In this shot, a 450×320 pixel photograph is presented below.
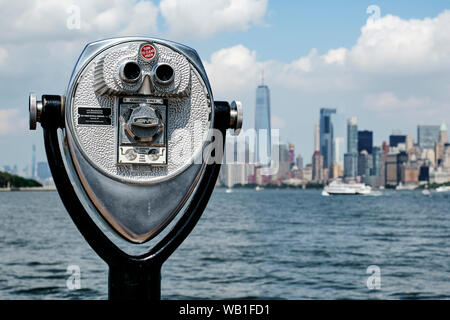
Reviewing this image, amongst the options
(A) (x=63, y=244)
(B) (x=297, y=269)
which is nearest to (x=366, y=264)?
(B) (x=297, y=269)

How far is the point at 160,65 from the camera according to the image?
2.61 metres

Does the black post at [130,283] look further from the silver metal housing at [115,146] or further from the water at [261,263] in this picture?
the water at [261,263]

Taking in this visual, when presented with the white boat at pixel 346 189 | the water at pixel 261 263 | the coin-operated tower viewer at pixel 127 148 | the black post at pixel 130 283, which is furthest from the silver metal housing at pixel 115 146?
the white boat at pixel 346 189

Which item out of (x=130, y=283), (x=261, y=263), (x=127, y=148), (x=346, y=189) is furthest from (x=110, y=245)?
(x=346, y=189)

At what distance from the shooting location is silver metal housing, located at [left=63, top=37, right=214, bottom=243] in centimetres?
261

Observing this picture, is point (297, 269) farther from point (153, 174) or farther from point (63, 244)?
point (153, 174)

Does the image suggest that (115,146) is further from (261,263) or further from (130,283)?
(261,263)

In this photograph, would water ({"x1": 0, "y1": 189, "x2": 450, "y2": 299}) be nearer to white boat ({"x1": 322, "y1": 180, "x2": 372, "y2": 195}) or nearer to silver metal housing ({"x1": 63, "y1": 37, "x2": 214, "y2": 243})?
silver metal housing ({"x1": 63, "y1": 37, "x2": 214, "y2": 243})

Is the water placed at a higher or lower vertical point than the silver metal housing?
lower

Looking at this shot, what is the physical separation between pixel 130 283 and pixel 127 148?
1.60 feet

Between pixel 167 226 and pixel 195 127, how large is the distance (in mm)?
386

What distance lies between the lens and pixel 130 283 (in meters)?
2.60

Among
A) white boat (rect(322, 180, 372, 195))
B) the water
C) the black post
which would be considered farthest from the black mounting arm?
white boat (rect(322, 180, 372, 195))
